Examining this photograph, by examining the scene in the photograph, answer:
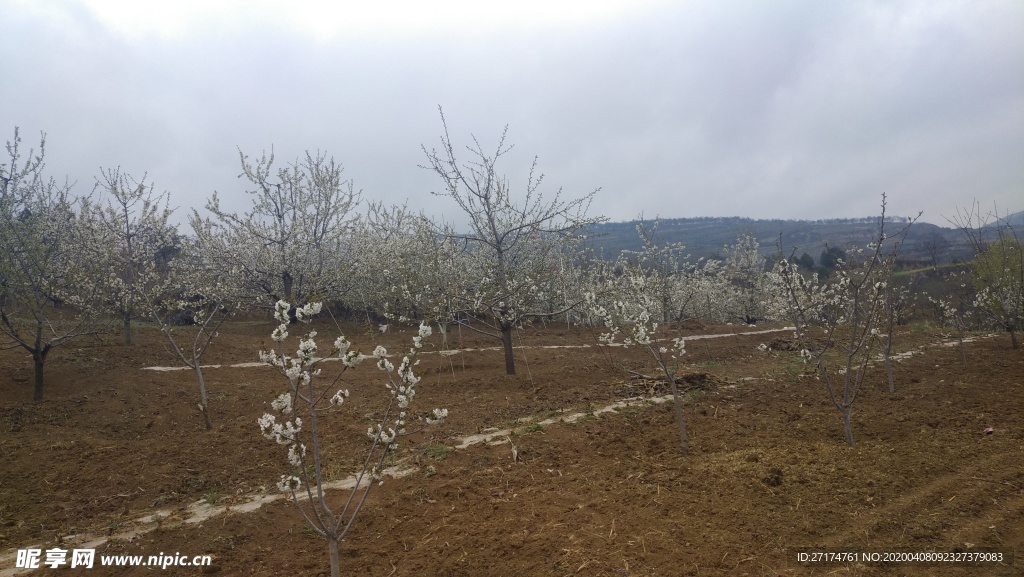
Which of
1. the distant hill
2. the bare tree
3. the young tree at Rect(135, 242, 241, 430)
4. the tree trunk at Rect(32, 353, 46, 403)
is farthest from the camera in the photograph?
the distant hill

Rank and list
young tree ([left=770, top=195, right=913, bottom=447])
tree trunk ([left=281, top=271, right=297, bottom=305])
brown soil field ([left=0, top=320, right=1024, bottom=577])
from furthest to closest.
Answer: tree trunk ([left=281, top=271, right=297, bottom=305])
young tree ([left=770, top=195, right=913, bottom=447])
brown soil field ([left=0, top=320, right=1024, bottom=577])

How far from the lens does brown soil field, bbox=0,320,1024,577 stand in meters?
3.26

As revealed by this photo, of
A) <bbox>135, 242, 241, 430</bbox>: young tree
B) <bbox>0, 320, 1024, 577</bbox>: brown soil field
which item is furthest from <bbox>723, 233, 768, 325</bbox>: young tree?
<bbox>135, 242, 241, 430</bbox>: young tree

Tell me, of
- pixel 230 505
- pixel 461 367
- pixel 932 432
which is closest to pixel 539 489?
pixel 230 505

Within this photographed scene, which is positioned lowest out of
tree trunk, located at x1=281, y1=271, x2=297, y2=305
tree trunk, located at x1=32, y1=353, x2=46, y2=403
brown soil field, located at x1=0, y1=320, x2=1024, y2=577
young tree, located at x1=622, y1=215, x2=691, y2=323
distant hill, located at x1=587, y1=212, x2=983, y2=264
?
brown soil field, located at x1=0, y1=320, x2=1024, y2=577

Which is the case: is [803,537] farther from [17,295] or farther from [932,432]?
[17,295]

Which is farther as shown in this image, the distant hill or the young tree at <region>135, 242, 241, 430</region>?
the distant hill

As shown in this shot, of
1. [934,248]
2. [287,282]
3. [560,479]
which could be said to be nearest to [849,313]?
[934,248]

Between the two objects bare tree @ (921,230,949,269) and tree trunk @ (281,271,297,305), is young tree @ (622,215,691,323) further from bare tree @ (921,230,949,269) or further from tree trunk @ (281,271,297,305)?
Answer: tree trunk @ (281,271,297,305)

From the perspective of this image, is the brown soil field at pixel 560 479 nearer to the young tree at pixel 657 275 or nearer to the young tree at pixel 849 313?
the young tree at pixel 849 313

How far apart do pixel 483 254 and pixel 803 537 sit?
42.9ft

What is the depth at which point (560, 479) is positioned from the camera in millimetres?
Answer: 4527

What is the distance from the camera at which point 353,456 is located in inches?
221

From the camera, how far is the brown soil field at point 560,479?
3.26 metres
